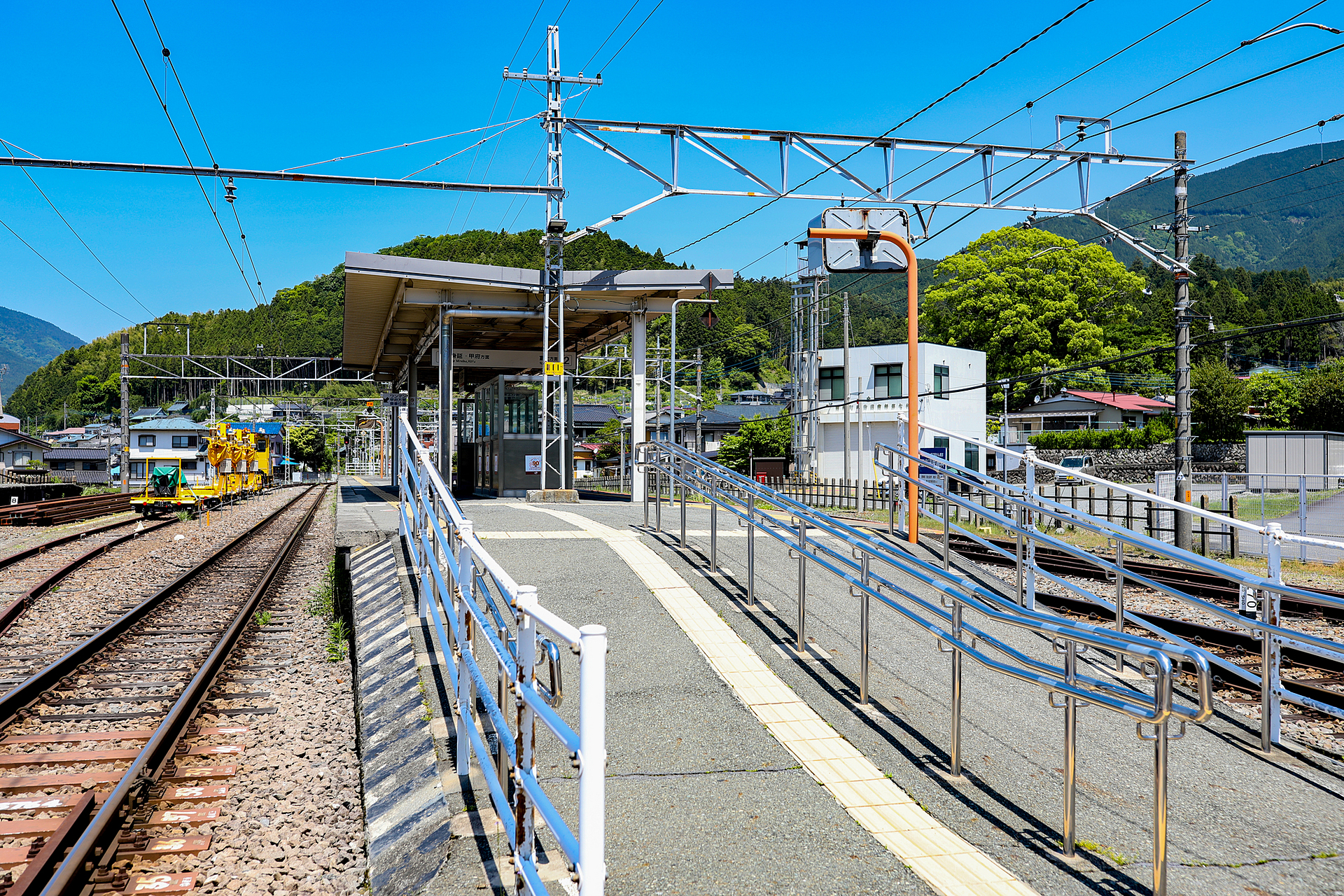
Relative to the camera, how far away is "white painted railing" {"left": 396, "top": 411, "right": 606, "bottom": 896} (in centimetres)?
258

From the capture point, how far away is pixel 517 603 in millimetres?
3209

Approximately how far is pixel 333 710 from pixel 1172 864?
5649mm

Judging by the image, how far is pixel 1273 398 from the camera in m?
55.8

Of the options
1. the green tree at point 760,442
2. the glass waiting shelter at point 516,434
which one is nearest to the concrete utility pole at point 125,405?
the glass waiting shelter at point 516,434

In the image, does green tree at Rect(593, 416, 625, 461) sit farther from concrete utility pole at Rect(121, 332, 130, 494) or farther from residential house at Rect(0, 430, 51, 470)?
residential house at Rect(0, 430, 51, 470)

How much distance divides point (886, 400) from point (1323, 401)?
25.3m

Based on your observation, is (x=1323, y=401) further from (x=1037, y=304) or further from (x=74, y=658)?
(x=74, y=658)

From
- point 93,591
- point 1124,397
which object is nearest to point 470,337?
point 93,591

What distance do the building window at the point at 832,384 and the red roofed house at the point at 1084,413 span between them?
615 inches

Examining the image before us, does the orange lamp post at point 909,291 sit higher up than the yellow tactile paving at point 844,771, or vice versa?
the orange lamp post at point 909,291

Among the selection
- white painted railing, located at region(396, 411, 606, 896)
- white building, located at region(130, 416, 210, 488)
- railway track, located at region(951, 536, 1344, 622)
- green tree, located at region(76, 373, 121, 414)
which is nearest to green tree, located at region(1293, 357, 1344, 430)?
railway track, located at region(951, 536, 1344, 622)

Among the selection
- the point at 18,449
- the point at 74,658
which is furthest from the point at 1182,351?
the point at 18,449

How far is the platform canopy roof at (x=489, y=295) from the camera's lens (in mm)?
18328

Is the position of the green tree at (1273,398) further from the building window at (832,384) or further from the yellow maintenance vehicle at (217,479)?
the yellow maintenance vehicle at (217,479)
